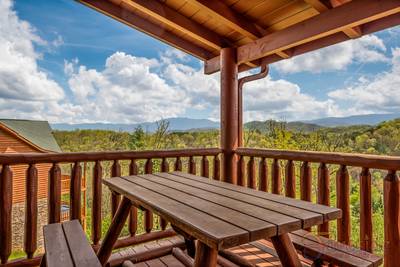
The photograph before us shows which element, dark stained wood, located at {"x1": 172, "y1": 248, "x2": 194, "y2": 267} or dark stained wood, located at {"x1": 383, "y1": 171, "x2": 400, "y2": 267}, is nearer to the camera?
dark stained wood, located at {"x1": 383, "y1": 171, "x2": 400, "y2": 267}

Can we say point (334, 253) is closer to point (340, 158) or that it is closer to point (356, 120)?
point (340, 158)

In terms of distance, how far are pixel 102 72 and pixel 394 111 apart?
1309 cm

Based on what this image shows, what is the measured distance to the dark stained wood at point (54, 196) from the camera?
2285mm

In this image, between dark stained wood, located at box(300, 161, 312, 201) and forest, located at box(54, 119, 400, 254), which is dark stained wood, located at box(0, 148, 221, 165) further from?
forest, located at box(54, 119, 400, 254)

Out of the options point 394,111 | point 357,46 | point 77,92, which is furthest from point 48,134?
point 357,46

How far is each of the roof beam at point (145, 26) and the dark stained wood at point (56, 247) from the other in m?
2.37

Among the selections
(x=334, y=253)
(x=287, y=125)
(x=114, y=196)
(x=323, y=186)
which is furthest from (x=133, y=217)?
(x=287, y=125)

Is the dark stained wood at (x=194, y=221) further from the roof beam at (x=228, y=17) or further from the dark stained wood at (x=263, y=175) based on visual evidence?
the roof beam at (x=228, y=17)

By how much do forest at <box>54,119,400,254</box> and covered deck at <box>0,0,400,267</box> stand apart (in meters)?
2.12

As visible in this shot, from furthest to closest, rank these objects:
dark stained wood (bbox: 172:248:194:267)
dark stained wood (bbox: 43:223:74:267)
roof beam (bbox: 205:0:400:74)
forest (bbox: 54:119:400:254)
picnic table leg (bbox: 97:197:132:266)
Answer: forest (bbox: 54:119:400:254) → dark stained wood (bbox: 172:248:194:267) → roof beam (bbox: 205:0:400:74) → picnic table leg (bbox: 97:197:132:266) → dark stained wood (bbox: 43:223:74:267)

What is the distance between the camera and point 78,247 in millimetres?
1373

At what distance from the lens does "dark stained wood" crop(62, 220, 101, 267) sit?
120 centimetres

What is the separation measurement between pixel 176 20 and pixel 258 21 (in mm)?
943

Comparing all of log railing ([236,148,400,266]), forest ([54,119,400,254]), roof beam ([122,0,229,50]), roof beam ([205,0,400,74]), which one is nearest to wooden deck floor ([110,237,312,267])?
log railing ([236,148,400,266])
